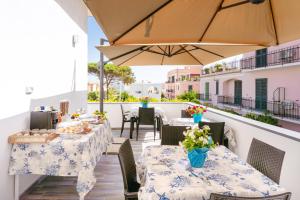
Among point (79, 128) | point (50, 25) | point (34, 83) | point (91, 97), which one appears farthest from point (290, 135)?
point (91, 97)

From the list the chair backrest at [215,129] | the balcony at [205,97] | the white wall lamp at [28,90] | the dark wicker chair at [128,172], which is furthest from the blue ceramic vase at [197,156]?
the balcony at [205,97]

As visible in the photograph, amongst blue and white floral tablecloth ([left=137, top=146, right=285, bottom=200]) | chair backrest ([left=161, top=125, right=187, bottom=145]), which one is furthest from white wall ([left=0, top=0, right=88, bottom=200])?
chair backrest ([left=161, top=125, right=187, bottom=145])

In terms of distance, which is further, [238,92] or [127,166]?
[238,92]

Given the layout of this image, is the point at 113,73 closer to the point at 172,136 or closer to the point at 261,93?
the point at 261,93

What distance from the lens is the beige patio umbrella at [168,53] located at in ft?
14.0

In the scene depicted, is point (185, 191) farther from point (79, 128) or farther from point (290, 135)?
point (79, 128)

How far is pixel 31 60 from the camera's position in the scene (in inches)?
143

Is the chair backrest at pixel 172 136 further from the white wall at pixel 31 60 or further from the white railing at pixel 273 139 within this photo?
the white wall at pixel 31 60

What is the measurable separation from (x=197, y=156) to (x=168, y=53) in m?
3.63

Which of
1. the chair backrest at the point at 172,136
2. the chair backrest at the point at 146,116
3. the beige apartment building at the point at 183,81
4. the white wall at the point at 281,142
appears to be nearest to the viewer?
the white wall at the point at 281,142

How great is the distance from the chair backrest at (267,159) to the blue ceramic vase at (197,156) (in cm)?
65

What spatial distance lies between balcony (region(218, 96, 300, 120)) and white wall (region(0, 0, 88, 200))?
12.3m

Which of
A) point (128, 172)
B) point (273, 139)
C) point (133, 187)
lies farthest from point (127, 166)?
point (273, 139)

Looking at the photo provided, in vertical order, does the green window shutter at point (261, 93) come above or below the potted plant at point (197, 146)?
above
